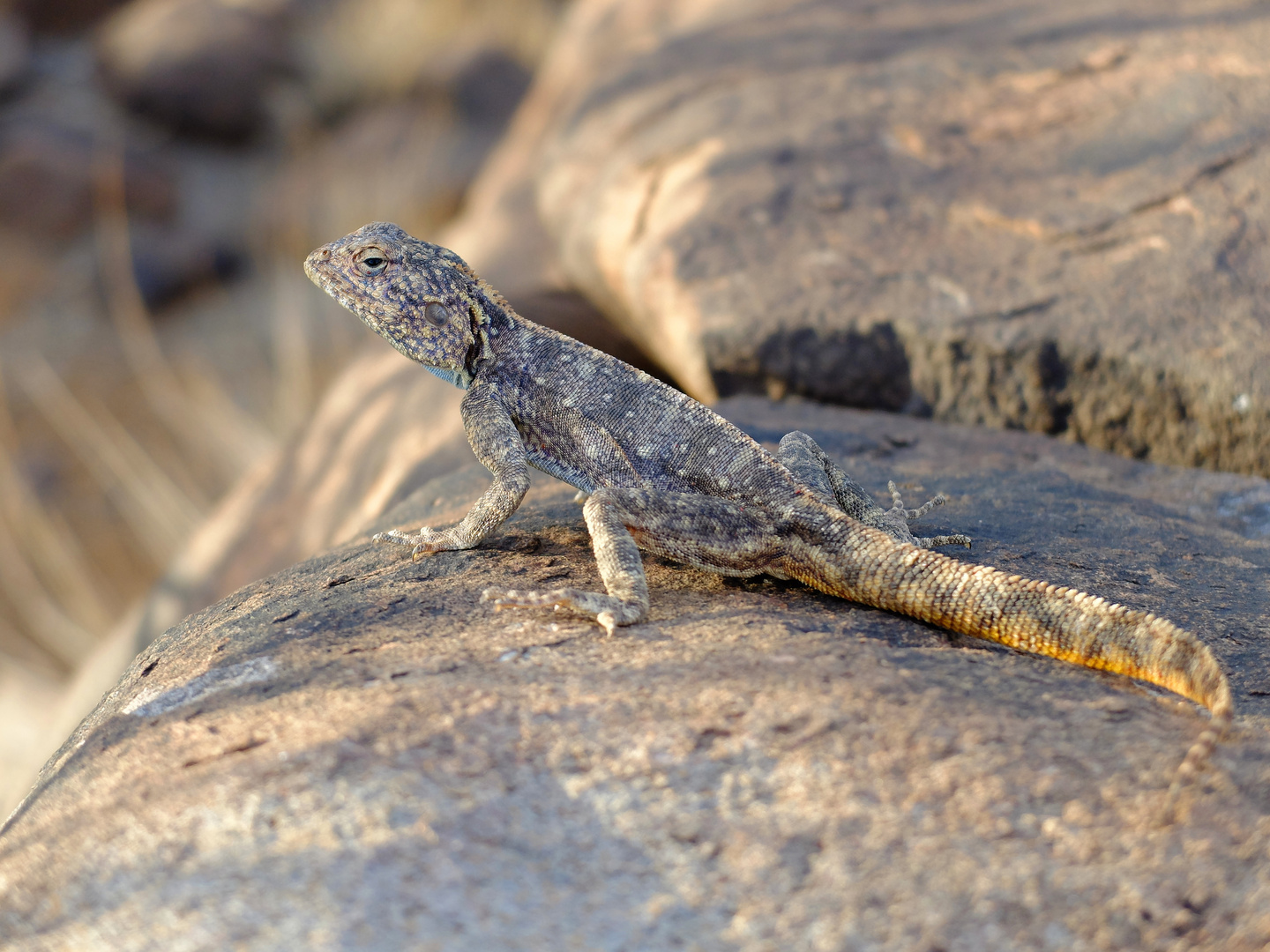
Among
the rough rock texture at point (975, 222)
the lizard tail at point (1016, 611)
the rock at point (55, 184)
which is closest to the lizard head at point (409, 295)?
the lizard tail at point (1016, 611)

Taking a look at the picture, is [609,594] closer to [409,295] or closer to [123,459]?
[409,295]

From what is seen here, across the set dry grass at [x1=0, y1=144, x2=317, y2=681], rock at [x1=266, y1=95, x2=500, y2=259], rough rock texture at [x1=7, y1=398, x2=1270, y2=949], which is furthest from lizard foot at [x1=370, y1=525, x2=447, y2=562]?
rock at [x1=266, y1=95, x2=500, y2=259]

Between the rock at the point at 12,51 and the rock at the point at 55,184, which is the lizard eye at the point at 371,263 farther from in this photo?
the rock at the point at 12,51

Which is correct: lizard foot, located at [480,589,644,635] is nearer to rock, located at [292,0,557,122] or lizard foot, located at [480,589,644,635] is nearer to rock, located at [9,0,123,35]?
rock, located at [292,0,557,122]

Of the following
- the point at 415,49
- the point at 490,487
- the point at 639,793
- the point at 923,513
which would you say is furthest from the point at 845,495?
the point at 415,49

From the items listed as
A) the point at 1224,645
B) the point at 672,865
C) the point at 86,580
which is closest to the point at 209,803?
the point at 672,865

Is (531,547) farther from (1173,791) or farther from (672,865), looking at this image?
(1173,791)

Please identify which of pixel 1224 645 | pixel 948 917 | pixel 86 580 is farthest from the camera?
pixel 86 580
